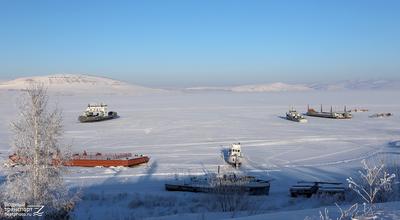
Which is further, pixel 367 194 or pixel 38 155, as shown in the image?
pixel 38 155

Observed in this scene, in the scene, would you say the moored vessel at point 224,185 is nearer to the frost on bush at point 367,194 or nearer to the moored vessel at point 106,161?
the moored vessel at point 106,161

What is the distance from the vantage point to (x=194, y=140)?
3152 cm

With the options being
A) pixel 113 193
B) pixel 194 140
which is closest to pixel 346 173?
pixel 113 193

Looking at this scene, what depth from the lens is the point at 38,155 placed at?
12.7 metres

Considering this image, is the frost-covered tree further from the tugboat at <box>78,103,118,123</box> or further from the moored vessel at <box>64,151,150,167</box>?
the tugboat at <box>78,103,118,123</box>

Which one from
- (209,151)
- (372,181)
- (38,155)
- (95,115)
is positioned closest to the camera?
(372,181)

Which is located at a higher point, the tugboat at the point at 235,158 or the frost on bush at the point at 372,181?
the frost on bush at the point at 372,181

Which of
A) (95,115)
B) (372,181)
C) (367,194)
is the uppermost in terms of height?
(372,181)

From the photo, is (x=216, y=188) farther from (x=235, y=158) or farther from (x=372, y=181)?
(x=372, y=181)

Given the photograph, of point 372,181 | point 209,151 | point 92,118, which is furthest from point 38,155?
point 92,118

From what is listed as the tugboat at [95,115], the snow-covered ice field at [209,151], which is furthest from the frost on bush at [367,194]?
the tugboat at [95,115]

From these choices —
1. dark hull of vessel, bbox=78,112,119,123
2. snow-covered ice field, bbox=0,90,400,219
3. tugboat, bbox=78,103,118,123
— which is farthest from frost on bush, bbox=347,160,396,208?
tugboat, bbox=78,103,118,123

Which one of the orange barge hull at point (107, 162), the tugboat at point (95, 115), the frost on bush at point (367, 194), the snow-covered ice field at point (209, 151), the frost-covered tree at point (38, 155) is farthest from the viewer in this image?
the tugboat at point (95, 115)

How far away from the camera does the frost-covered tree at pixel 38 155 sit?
12.4 meters
